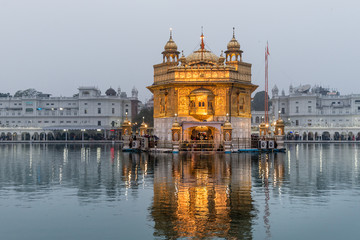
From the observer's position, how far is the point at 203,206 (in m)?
14.9

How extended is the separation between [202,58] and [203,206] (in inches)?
1693

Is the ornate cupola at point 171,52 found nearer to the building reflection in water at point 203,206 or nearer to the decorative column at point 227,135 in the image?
the decorative column at point 227,135

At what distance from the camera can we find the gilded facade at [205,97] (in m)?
52.6

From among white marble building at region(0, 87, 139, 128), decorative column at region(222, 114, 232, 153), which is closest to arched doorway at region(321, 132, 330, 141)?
white marble building at region(0, 87, 139, 128)

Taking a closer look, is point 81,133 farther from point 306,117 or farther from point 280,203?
point 280,203

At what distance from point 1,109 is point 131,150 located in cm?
8694

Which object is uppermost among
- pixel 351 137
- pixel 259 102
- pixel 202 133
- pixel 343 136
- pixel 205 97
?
pixel 259 102

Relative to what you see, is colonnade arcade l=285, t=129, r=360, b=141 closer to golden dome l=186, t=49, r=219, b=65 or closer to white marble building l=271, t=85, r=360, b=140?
white marble building l=271, t=85, r=360, b=140

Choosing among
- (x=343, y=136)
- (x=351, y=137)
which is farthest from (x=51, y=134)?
(x=351, y=137)

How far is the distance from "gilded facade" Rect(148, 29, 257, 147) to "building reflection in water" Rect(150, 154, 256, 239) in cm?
2855

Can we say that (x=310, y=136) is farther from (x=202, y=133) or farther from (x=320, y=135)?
(x=202, y=133)

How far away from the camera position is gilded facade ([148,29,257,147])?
52.6 m

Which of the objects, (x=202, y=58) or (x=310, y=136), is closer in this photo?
(x=202, y=58)

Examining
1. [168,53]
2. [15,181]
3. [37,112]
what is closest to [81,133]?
[37,112]
